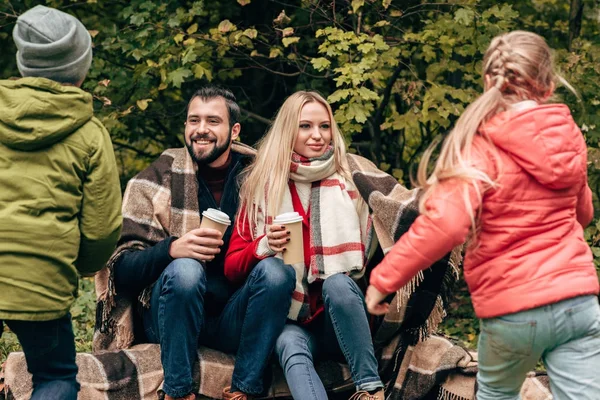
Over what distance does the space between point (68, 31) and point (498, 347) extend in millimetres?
1847

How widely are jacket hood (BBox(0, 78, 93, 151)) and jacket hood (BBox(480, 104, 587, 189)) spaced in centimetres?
143

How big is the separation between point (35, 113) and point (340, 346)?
1656 mm

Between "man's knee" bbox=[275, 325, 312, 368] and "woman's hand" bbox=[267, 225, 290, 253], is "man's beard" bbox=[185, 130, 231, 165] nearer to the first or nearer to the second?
"woman's hand" bbox=[267, 225, 290, 253]

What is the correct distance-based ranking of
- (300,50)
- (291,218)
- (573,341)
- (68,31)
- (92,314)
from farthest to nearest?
(300,50) → (92,314) → (291,218) → (68,31) → (573,341)

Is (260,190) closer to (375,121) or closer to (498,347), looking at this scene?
(498,347)

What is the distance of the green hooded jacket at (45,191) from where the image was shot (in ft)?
9.87

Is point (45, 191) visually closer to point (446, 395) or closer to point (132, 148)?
point (446, 395)

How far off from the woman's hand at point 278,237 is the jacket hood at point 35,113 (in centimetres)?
106

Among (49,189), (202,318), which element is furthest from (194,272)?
(49,189)

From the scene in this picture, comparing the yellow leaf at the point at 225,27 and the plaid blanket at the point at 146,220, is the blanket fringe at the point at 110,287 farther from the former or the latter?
the yellow leaf at the point at 225,27

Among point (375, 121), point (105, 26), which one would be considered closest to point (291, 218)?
point (375, 121)

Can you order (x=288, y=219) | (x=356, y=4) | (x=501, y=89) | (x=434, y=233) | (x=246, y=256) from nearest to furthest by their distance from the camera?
(x=434, y=233)
(x=501, y=89)
(x=288, y=219)
(x=246, y=256)
(x=356, y=4)

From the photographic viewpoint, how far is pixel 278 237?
3.83 m

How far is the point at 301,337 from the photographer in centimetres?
394
